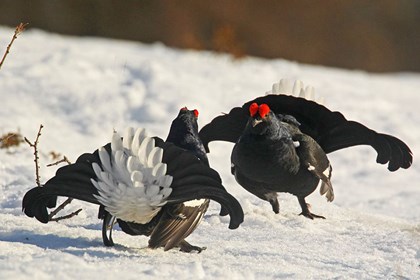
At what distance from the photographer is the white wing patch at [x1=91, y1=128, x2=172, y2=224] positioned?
3.66 metres

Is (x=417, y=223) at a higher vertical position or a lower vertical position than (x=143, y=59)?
lower

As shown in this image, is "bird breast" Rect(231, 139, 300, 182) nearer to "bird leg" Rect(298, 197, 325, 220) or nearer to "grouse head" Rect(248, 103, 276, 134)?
"grouse head" Rect(248, 103, 276, 134)

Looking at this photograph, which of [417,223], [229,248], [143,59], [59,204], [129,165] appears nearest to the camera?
[129,165]

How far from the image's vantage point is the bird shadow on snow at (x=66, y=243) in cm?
378

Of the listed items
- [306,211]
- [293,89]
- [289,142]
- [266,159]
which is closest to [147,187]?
[266,159]

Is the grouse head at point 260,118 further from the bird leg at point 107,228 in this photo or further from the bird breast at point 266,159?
the bird leg at point 107,228

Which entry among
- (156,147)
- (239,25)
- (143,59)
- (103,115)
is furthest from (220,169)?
(239,25)

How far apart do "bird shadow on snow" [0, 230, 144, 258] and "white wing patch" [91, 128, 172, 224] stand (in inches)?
7.5

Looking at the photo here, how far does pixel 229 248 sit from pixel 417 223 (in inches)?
70.3

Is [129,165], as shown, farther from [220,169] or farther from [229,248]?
[220,169]

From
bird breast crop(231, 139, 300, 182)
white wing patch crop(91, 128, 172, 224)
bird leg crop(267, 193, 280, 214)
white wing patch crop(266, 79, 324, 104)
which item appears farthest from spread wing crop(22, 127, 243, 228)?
white wing patch crop(266, 79, 324, 104)

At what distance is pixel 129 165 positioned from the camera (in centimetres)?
364

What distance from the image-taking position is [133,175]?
12.0 ft

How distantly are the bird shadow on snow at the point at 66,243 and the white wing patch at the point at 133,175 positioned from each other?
190mm
